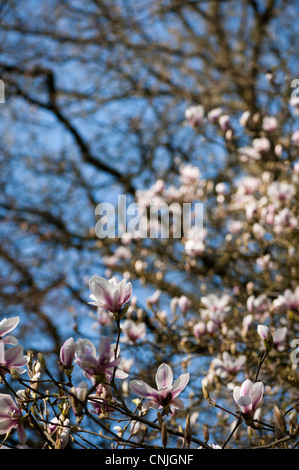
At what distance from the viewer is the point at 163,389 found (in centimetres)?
121

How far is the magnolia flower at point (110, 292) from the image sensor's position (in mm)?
1275

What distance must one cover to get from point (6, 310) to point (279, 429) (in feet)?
12.1

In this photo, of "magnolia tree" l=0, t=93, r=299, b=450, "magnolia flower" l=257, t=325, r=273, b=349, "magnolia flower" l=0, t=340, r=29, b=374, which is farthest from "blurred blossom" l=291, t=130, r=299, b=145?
"magnolia flower" l=0, t=340, r=29, b=374

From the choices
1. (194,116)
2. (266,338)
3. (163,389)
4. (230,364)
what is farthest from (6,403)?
(194,116)

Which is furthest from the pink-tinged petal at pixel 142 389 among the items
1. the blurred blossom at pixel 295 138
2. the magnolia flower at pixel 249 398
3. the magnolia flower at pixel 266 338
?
the blurred blossom at pixel 295 138

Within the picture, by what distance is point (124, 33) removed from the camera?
4.98 metres

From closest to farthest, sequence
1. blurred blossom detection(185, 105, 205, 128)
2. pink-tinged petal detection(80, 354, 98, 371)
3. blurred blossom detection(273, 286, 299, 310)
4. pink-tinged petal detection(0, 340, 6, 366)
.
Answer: pink-tinged petal detection(80, 354, 98, 371)
pink-tinged petal detection(0, 340, 6, 366)
blurred blossom detection(273, 286, 299, 310)
blurred blossom detection(185, 105, 205, 128)

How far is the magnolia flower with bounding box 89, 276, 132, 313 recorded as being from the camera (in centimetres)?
128

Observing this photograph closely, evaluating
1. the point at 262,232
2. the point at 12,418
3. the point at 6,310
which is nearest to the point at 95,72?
the point at 6,310

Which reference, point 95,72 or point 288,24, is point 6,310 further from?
point 288,24

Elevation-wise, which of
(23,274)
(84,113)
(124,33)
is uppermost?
(124,33)

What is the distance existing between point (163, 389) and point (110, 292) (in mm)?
280

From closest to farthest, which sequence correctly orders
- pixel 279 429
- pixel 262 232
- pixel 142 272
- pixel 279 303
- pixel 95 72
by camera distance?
1. pixel 279 429
2. pixel 279 303
3. pixel 262 232
4. pixel 142 272
5. pixel 95 72

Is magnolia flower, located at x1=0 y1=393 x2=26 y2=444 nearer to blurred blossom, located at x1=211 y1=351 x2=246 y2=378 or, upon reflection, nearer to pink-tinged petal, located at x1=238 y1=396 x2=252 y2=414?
pink-tinged petal, located at x1=238 y1=396 x2=252 y2=414
